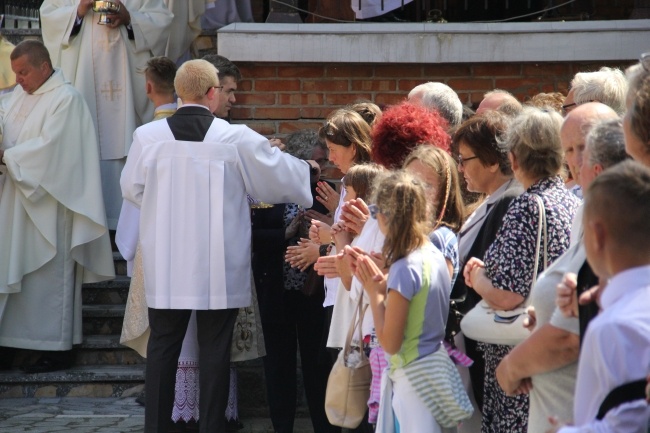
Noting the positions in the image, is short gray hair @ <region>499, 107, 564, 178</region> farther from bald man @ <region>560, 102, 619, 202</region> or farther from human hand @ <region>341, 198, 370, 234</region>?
human hand @ <region>341, 198, 370, 234</region>

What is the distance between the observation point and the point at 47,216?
756 centimetres

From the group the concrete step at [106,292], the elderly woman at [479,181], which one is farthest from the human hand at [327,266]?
the concrete step at [106,292]

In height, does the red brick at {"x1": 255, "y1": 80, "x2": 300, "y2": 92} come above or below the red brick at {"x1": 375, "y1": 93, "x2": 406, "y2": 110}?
above

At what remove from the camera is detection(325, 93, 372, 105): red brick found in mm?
7512

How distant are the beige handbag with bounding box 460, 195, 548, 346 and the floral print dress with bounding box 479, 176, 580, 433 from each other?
0.02 m

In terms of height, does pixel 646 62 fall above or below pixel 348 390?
above

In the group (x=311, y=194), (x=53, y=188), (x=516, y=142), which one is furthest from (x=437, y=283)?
(x=53, y=188)

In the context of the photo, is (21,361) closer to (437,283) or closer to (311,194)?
(311,194)

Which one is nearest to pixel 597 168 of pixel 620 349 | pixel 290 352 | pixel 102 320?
pixel 620 349

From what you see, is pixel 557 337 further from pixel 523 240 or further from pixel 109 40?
pixel 109 40

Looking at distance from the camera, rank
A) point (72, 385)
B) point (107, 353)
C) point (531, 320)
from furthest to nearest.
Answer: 1. point (107, 353)
2. point (72, 385)
3. point (531, 320)

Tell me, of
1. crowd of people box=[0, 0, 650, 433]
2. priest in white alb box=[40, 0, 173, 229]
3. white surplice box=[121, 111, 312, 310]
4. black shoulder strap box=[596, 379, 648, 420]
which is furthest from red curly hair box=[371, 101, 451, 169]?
priest in white alb box=[40, 0, 173, 229]

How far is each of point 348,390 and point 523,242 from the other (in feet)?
3.58

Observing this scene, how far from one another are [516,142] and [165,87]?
3607 millimetres
